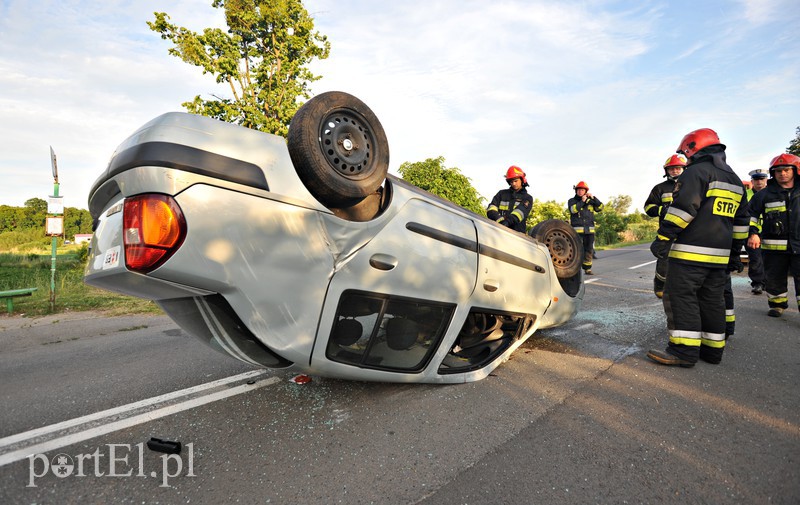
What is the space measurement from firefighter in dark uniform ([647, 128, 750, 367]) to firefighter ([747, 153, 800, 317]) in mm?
2322

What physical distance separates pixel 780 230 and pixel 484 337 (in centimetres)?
453

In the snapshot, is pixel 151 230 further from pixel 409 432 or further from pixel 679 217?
pixel 679 217

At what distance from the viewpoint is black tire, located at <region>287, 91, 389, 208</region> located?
1.77 meters

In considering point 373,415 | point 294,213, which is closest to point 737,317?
point 373,415

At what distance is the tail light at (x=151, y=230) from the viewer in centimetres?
146

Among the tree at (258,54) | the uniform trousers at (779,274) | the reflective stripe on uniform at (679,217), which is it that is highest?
the tree at (258,54)

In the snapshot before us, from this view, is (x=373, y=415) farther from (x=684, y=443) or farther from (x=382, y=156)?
(x=684, y=443)

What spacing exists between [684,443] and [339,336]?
1.79 meters

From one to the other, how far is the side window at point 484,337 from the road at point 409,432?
16 cm

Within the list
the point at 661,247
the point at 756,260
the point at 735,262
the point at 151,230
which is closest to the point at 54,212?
the point at 151,230

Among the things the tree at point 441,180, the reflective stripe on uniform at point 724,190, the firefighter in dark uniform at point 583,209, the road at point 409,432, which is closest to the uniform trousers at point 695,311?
the road at point 409,432

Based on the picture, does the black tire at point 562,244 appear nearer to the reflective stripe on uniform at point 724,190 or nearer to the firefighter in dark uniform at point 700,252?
the firefighter in dark uniform at point 700,252

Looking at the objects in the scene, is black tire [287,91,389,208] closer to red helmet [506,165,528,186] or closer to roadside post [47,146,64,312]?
red helmet [506,165,528,186]

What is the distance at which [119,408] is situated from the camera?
2307 mm
